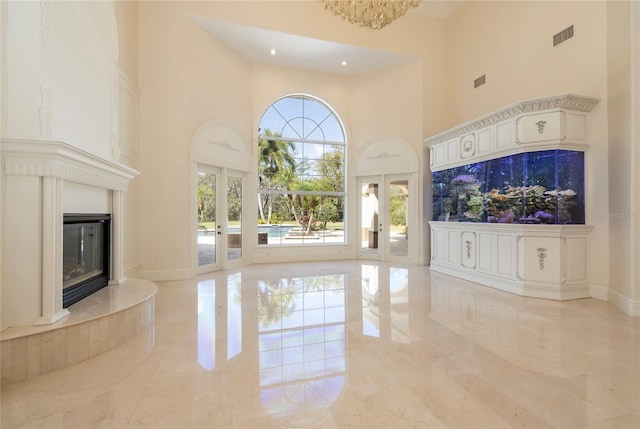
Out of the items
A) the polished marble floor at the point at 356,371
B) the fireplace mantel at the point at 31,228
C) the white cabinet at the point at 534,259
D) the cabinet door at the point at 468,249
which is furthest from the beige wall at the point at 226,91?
the fireplace mantel at the point at 31,228

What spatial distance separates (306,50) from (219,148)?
10.5 ft

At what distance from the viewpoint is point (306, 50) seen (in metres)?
7.52

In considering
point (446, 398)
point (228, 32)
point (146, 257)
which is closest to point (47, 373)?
point (446, 398)

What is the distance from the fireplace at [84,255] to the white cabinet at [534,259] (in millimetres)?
6076

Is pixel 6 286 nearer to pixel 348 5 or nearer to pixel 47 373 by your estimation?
pixel 47 373

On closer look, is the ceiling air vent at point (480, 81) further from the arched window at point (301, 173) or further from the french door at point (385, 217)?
the arched window at point (301, 173)

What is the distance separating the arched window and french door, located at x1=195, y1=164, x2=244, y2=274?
745 millimetres

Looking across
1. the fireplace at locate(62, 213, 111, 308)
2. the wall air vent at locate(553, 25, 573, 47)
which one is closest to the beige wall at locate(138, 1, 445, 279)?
the fireplace at locate(62, 213, 111, 308)

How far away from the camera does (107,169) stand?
12.7ft

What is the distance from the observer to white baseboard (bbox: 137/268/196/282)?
19.7 feet

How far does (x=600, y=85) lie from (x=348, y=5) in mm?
4008

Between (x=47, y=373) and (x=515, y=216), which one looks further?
(x=515, y=216)

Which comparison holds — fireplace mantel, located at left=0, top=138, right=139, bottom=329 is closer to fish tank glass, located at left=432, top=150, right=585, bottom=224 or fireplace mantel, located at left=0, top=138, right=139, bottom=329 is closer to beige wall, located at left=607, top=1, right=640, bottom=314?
fish tank glass, located at left=432, top=150, right=585, bottom=224

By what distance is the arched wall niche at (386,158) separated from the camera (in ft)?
26.2
